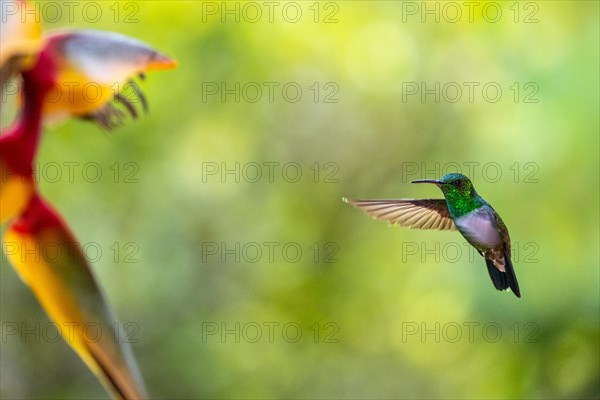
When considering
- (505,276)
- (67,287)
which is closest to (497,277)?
(505,276)

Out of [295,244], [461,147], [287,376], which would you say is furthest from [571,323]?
[287,376]

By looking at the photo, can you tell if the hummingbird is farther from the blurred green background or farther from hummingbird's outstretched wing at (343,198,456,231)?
the blurred green background

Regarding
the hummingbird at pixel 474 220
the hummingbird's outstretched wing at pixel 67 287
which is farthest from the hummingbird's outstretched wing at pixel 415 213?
the hummingbird's outstretched wing at pixel 67 287

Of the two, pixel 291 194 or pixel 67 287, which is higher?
pixel 67 287

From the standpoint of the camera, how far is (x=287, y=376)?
1929mm

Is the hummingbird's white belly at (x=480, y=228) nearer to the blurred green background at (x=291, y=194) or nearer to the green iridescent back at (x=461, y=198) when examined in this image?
the green iridescent back at (x=461, y=198)

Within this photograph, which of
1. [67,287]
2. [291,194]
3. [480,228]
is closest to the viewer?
[67,287]

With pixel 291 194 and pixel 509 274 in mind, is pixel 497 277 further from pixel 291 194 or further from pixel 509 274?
pixel 291 194

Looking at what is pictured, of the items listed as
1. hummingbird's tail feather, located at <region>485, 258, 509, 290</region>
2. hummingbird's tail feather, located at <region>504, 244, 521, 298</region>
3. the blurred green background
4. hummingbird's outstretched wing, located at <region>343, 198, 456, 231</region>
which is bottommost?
the blurred green background

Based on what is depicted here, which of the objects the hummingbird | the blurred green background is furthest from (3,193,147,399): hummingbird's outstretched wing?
the blurred green background

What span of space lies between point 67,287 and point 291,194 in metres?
1.45

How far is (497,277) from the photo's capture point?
52cm

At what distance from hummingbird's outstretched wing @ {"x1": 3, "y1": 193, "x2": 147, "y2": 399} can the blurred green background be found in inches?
45.2

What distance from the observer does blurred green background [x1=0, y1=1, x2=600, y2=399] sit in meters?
1.61
